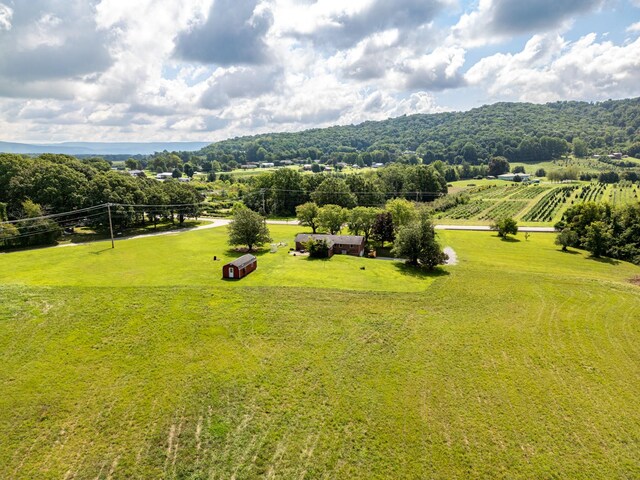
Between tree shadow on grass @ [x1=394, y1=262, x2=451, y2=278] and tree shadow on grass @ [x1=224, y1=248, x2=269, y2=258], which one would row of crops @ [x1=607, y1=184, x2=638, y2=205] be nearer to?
tree shadow on grass @ [x1=394, y1=262, x2=451, y2=278]

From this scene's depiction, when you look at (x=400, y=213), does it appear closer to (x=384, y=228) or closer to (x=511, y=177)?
(x=384, y=228)

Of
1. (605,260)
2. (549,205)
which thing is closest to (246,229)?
(605,260)

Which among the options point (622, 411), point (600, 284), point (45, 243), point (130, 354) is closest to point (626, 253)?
point (600, 284)

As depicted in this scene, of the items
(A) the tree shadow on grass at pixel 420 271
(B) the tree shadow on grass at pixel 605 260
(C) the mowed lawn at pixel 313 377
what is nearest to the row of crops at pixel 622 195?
(B) the tree shadow on grass at pixel 605 260

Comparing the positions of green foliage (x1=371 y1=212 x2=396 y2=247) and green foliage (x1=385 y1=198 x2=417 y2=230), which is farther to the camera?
green foliage (x1=385 y1=198 x2=417 y2=230)

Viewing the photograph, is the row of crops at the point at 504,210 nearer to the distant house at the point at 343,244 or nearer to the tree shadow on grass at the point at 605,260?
the tree shadow on grass at the point at 605,260

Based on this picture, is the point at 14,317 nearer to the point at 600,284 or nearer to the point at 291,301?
the point at 291,301

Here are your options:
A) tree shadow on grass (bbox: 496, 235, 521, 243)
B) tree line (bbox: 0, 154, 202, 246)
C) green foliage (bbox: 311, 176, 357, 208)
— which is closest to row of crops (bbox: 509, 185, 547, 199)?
tree shadow on grass (bbox: 496, 235, 521, 243)

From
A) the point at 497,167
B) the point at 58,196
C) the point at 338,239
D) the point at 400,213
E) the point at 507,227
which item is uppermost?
the point at 497,167
